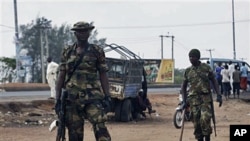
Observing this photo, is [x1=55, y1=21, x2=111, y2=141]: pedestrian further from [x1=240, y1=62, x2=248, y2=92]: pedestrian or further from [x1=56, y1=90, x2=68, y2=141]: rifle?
[x1=240, y1=62, x2=248, y2=92]: pedestrian

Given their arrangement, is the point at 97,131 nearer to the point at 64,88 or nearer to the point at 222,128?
the point at 64,88

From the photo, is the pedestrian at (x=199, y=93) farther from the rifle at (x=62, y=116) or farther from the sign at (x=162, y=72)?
the sign at (x=162, y=72)

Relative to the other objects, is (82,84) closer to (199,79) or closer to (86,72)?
(86,72)

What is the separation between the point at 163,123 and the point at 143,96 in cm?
110

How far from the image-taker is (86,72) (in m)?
7.68

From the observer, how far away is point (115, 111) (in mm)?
17188

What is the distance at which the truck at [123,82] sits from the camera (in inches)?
652

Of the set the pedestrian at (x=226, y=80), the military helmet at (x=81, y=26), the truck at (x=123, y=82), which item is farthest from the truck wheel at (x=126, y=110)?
the pedestrian at (x=226, y=80)

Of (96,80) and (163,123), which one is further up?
(96,80)

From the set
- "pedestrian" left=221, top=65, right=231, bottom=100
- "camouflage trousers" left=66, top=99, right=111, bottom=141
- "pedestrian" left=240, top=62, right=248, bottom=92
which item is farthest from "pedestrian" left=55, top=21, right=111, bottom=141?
"pedestrian" left=240, top=62, right=248, bottom=92

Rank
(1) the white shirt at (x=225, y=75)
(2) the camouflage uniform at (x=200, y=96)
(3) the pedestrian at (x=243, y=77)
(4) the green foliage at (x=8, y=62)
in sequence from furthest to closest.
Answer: (4) the green foliage at (x=8, y=62) < (3) the pedestrian at (x=243, y=77) < (1) the white shirt at (x=225, y=75) < (2) the camouflage uniform at (x=200, y=96)

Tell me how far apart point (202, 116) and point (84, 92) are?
2986 mm

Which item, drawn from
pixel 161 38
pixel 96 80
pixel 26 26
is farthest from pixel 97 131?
pixel 161 38

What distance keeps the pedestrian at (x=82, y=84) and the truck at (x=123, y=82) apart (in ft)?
28.5
